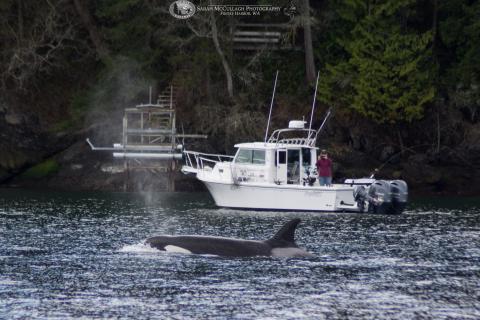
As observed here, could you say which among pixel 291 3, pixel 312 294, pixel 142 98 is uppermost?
pixel 291 3

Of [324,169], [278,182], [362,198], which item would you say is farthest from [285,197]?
[362,198]

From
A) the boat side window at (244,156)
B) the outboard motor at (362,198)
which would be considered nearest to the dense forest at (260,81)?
the boat side window at (244,156)

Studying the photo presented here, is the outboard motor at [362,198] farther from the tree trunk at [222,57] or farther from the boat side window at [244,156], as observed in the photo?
the tree trunk at [222,57]

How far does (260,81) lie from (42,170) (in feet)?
42.9

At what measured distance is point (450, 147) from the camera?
6419cm

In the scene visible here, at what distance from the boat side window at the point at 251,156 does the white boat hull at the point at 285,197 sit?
3.75 feet

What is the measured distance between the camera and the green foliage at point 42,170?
65938 mm

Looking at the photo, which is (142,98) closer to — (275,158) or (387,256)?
(275,158)

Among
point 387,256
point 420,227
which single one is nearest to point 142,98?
point 420,227

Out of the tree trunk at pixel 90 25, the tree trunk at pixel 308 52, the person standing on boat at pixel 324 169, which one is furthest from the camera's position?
the tree trunk at pixel 90 25

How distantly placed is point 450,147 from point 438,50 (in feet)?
19.8

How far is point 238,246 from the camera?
33.0 m

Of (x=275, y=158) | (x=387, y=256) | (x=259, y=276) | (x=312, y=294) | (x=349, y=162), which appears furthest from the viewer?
(x=349, y=162)

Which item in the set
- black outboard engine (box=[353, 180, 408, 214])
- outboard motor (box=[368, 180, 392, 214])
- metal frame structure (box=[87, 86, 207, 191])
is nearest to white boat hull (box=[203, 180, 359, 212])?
black outboard engine (box=[353, 180, 408, 214])
